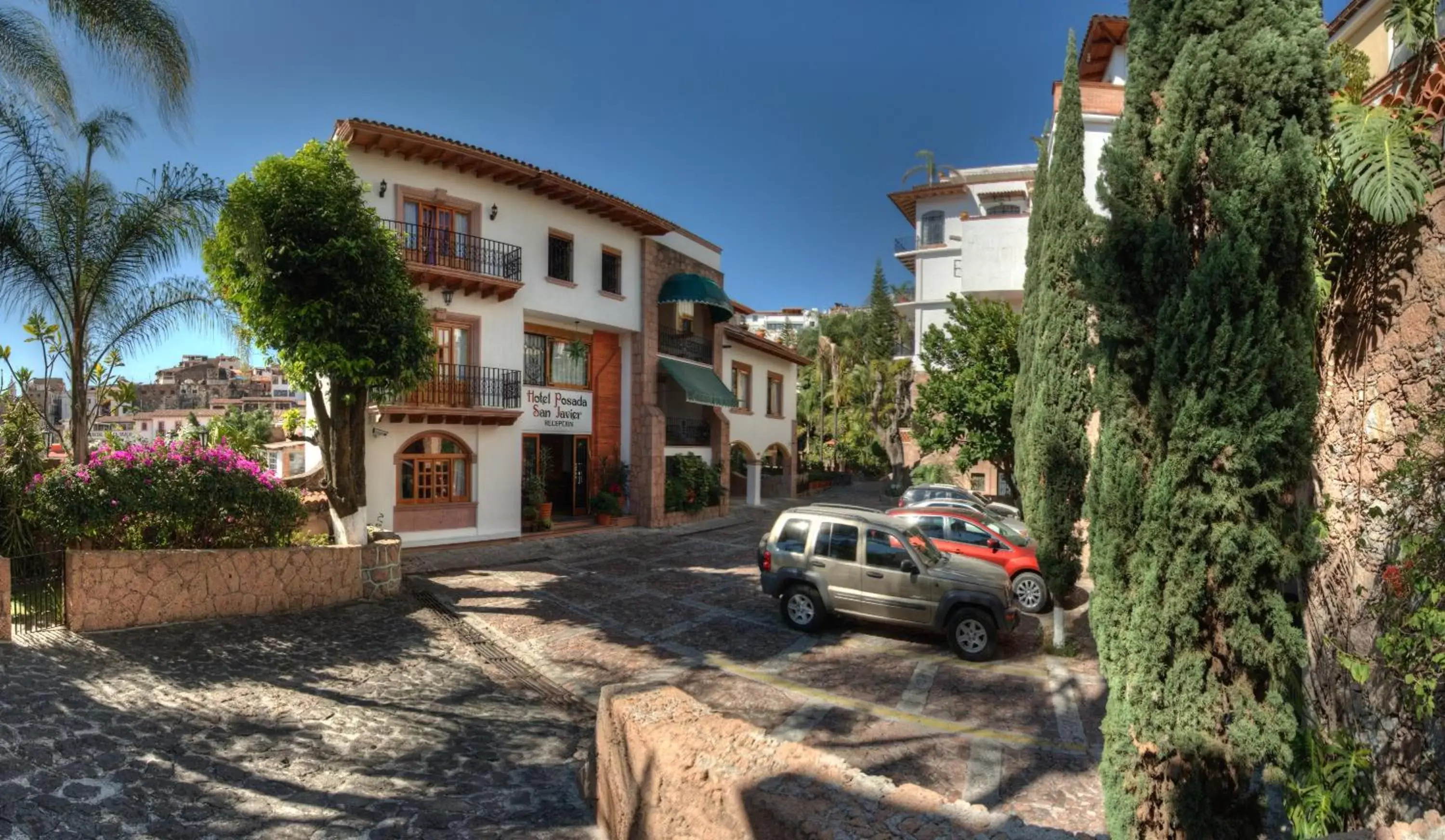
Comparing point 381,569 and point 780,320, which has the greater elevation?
point 780,320

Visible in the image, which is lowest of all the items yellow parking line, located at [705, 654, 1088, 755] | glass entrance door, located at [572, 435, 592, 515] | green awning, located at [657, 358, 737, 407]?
yellow parking line, located at [705, 654, 1088, 755]

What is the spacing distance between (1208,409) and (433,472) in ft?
56.4

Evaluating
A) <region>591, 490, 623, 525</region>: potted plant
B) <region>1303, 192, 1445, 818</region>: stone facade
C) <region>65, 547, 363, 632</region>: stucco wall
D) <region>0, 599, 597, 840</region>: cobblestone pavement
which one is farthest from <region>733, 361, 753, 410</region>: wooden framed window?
<region>1303, 192, 1445, 818</region>: stone facade

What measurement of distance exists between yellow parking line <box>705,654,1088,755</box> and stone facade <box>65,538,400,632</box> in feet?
20.7

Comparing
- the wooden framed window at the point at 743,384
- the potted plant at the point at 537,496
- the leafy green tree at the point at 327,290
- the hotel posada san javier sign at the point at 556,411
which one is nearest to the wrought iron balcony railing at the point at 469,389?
the hotel posada san javier sign at the point at 556,411

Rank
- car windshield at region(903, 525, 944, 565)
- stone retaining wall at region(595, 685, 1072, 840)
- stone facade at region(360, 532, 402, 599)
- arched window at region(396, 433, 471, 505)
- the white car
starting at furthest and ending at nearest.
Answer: arched window at region(396, 433, 471, 505) < the white car < stone facade at region(360, 532, 402, 599) < car windshield at region(903, 525, 944, 565) < stone retaining wall at region(595, 685, 1072, 840)

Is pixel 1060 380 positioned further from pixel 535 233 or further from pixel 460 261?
pixel 535 233

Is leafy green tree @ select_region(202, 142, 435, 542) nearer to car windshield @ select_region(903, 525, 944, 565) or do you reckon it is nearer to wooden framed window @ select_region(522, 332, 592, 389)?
wooden framed window @ select_region(522, 332, 592, 389)

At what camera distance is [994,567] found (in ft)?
35.4

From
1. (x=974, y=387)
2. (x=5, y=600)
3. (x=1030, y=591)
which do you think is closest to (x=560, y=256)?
(x=974, y=387)

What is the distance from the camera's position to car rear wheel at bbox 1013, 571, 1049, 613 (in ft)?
42.9

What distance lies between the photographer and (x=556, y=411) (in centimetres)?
2098

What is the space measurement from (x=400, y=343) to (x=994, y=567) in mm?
10326

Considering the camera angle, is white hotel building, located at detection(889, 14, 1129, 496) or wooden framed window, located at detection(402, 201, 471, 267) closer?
wooden framed window, located at detection(402, 201, 471, 267)
